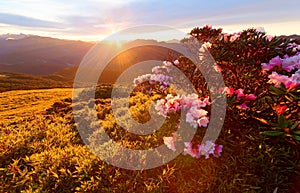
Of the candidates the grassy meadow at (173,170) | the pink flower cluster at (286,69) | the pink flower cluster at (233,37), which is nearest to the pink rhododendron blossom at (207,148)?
the grassy meadow at (173,170)

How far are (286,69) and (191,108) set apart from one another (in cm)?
166

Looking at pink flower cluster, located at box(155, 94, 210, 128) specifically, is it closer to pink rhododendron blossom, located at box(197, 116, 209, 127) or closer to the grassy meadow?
pink rhododendron blossom, located at box(197, 116, 209, 127)

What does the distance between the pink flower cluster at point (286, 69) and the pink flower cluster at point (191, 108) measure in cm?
111

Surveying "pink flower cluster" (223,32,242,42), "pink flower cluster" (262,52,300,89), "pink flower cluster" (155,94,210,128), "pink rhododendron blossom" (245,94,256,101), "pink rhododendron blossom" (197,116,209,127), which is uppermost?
"pink flower cluster" (223,32,242,42)

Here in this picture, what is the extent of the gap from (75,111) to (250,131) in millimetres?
6908

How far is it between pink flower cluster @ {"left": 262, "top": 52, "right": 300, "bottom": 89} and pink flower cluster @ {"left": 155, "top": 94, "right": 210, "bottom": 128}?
1108 millimetres

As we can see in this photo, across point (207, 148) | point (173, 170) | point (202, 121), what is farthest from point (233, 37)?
point (173, 170)

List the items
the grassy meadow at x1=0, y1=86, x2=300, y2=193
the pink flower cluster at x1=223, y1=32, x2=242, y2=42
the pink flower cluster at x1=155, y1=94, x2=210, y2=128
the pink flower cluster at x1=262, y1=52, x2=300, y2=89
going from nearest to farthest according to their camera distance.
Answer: the pink flower cluster at x1=262, y1=52, x2=300, y2=89 → the grassy meadow at x1=0, y1=86, x2=300, y2=193 → the pink flower cluster at x1=155, y1=94, x2=210, y2=128 → the pink flower cluster at x1=223, y1=32, x2=242, y2=42

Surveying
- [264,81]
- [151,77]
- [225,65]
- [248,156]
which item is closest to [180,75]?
[151,77]

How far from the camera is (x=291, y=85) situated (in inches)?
125

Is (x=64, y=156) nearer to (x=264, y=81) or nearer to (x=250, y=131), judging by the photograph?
(x=250, y=131)

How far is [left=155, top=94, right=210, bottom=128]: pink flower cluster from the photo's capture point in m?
3.68

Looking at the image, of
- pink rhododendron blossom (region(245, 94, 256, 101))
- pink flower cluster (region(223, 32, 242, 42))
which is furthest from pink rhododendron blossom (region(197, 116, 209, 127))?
pink flower cluster (region(223, 32, 242, 42))

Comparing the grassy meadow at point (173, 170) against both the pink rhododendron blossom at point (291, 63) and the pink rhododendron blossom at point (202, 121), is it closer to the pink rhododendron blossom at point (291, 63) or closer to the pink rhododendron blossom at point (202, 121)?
the pink rhododendron blossom at point (202, 121)
